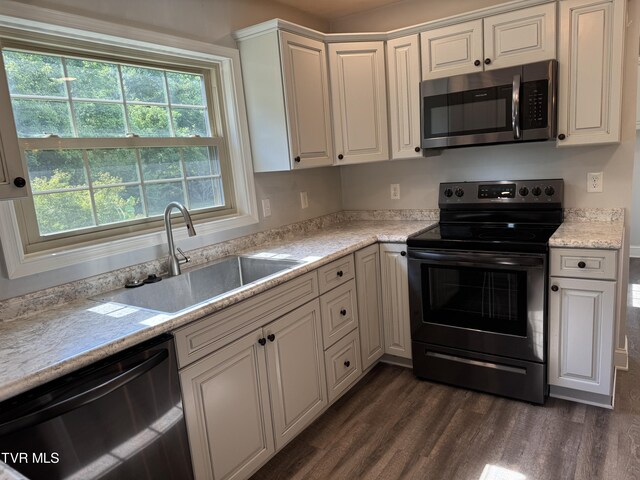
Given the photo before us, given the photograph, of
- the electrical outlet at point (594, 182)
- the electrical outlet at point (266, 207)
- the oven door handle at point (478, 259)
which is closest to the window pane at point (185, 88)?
the electrical outlet at point (266, 207)

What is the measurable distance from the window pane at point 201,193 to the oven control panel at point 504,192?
151 centimetres

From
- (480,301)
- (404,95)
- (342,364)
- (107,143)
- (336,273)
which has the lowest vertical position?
(342,364)

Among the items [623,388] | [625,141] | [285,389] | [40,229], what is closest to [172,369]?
[285,389]

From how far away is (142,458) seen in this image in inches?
55.1

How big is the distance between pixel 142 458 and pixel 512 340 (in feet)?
6.04

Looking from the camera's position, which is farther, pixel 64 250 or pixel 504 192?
pixel 504 192

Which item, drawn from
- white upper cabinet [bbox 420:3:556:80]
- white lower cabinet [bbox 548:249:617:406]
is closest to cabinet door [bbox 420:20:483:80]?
white upper cabinet [bbox 420:3:556:80]

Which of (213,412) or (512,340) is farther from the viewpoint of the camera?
(512,340)

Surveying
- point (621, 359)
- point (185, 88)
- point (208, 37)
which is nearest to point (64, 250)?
point (185, 88)

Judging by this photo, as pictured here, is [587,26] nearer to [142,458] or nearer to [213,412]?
[213,412]

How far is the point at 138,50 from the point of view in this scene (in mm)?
2115

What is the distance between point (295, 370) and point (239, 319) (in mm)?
491

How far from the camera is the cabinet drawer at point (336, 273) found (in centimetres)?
225

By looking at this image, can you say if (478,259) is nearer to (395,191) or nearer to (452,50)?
(395,191)
